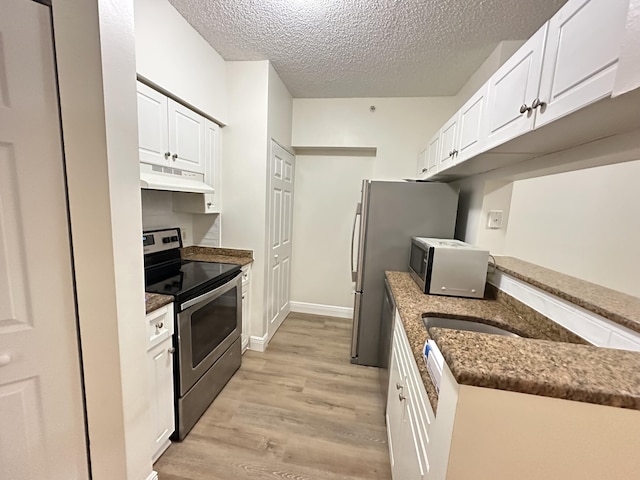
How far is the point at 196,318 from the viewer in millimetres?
1687

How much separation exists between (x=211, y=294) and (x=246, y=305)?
2.61 feet

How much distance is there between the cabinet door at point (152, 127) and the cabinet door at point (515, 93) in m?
1.90

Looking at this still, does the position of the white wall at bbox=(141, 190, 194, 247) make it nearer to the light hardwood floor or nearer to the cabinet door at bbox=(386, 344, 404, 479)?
the light hardwood floor

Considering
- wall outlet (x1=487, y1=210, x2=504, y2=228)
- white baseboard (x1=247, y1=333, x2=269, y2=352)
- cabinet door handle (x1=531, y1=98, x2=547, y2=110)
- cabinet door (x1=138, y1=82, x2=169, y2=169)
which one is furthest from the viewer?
white baseboard (x1=247, y1=333, x2=269, y2=352)

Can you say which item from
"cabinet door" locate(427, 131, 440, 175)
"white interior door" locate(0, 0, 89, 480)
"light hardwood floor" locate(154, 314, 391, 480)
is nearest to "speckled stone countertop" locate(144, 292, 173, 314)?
"white interior door" locate(0, 0, 89, 480)

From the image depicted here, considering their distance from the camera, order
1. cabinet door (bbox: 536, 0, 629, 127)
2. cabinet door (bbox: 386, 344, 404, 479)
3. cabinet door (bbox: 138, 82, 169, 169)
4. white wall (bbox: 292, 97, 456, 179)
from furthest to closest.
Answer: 1. white wall (bbox: 292, 97, 456, 179)
2. cabinet door (bbox: 138, 82, 169, 169)
3. cabinet door (bbox: 386, 344, 404, 479)
4. cabinet door (bbox: 536, 0, 629, 127)

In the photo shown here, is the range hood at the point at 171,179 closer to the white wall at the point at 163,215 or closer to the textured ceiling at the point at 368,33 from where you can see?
the white wall at the point at 163,215

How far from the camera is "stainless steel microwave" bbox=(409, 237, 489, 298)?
5.56ft

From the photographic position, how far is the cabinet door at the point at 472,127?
150cm

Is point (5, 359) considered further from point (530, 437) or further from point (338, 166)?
point (338, 166)

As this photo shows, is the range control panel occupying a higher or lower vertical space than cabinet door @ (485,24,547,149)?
lower

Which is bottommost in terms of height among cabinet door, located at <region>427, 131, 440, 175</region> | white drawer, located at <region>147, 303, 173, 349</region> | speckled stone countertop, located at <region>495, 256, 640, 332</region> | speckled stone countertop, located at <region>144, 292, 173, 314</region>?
white drawer, located at <region>147, 303, 173, 349</region>

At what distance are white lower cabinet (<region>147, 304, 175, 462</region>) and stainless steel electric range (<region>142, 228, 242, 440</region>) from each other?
0.16 ft

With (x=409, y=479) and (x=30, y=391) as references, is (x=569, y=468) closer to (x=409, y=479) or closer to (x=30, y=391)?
(x=409, y=479)
